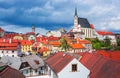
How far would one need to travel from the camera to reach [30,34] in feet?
547

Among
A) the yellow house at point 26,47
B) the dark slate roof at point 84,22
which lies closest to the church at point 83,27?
the dark slate roof at point 84,22

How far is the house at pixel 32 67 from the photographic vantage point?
53656 millimetres

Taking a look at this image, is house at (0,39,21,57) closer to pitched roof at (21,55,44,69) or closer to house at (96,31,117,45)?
pitched roof at (21,55,44,69)

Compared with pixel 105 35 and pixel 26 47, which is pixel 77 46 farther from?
pixel 105 35

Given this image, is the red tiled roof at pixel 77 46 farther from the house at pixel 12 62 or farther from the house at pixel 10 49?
the house at pixel 12 62

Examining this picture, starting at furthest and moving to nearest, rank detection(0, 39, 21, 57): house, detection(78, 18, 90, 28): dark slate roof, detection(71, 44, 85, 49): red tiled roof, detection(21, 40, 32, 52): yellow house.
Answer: detection(78, 18, 90, 28): dark slate roof
detection(71, 44, 85, 49): red tiled roof
detection(21, 40, 32, 52): yellow house
detection(0, 39, 21, 57): house

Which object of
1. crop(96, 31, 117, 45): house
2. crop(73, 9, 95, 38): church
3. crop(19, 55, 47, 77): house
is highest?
crop(73, 9, 95, 38): church

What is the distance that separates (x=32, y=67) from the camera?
55000 millimetres

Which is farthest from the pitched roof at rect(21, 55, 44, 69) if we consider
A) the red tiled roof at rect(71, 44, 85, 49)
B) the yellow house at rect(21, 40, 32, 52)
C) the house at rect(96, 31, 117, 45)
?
the house at rect(96, 31, 117, 45)

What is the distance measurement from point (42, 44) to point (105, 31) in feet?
233

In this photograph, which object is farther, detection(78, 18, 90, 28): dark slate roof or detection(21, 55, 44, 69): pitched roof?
detection(78, 18, 90, 28): dark slate roof

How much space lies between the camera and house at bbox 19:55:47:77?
176 feet

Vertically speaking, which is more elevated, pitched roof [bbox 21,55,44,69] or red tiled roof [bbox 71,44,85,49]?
red tiled roof [bbox 71,44,85,49]

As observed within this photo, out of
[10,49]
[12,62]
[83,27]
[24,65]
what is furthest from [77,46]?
[24,65]
